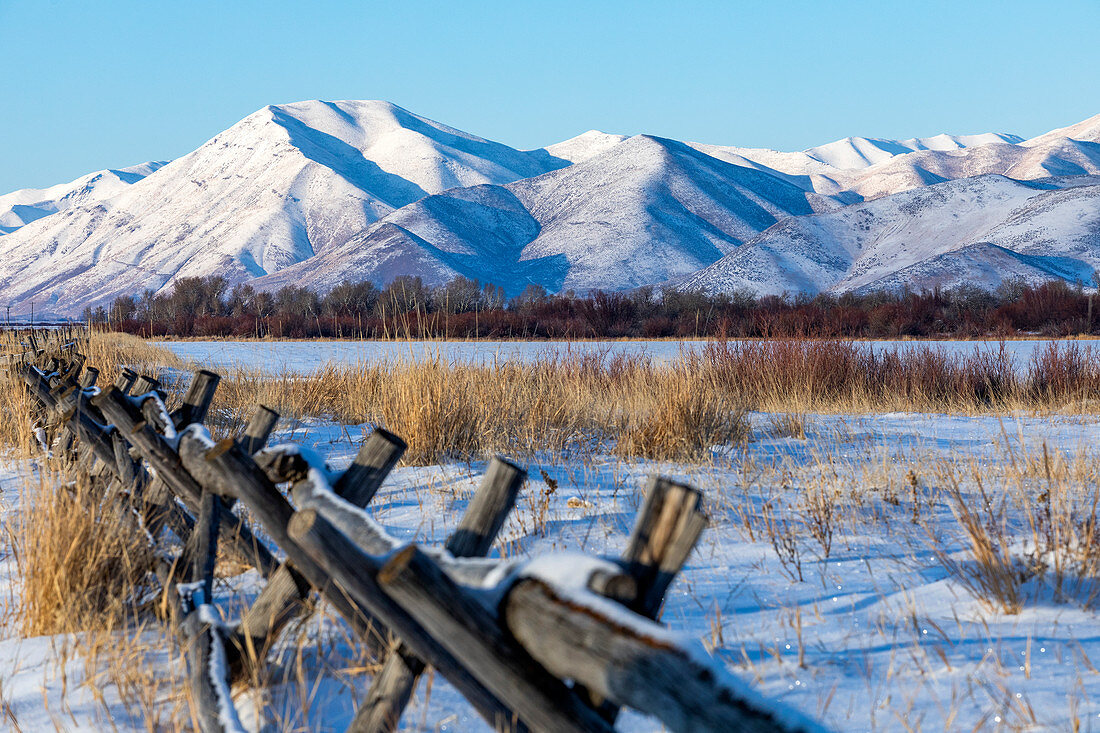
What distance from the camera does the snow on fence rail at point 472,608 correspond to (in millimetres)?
1062

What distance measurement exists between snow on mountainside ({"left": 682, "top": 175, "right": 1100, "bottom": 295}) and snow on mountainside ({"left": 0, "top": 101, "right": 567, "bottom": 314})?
9717cm

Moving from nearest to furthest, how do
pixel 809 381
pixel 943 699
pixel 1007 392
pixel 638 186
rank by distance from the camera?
pixel 943 699 < pixel 809 381 < pixel 1007 392 < pixel 638 186

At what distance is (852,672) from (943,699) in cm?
26

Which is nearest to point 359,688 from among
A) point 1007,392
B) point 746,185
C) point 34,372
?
point 34,372

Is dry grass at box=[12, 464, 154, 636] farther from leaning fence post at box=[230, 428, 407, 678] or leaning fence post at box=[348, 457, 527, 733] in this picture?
leaning fence post at box=[348, 457, 527, 733]

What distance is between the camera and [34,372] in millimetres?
5438

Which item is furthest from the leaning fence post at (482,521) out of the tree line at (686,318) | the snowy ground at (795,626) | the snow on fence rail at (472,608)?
the tree line at (686,318)

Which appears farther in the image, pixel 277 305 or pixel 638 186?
pixel 638 186

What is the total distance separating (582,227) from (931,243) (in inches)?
2312

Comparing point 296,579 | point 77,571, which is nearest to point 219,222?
point 77,571

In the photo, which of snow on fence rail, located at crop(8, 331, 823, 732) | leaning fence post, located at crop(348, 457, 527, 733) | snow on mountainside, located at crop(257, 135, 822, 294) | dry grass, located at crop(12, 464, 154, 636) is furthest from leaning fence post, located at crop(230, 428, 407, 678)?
snow on mountainside, located at crop(257, 135, 822, 294)

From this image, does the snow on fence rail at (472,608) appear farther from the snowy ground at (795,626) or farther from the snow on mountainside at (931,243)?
the snow on mountainside at (931,243)

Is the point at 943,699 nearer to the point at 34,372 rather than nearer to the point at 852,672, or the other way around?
the point at 852,672

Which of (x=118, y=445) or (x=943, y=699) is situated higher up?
(x=118, y=445)
